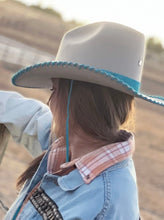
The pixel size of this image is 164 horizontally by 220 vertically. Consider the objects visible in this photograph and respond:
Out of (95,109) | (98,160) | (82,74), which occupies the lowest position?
(98,160)

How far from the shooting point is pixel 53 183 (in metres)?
1.31

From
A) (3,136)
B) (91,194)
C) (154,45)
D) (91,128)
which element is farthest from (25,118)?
(154,45)

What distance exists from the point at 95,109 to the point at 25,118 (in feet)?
1.46

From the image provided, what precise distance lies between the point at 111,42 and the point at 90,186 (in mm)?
474

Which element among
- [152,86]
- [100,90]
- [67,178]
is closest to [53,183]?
[67,178]

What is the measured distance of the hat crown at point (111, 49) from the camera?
52.3 inches

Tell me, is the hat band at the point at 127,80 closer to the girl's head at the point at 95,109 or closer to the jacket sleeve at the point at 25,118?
the girl's head at the point at 95,109

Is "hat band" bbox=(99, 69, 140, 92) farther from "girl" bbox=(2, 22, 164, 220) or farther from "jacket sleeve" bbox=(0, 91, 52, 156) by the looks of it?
"jacket sleeve" bbox=(0, 91, 52, 156)

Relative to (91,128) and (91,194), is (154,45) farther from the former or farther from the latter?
(91,194)

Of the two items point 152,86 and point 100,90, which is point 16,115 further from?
point 152,86

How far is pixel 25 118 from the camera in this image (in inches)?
64.9

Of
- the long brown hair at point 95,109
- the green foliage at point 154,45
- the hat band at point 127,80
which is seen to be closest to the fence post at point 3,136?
the long brown hair at point 95,109

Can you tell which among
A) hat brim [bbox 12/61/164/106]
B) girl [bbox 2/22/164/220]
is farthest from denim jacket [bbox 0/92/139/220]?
hat brim [bbox 12/61/164/106]

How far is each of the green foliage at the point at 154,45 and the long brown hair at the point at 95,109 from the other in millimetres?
35957
